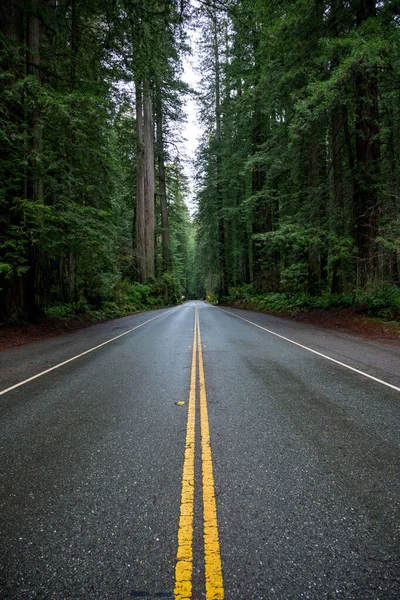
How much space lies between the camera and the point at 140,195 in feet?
87.7

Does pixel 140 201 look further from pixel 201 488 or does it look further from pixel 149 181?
pixel 201 488

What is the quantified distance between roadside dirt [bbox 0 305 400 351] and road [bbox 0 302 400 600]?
5.02 meters

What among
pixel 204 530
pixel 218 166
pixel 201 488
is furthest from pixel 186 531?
pixel 218 166

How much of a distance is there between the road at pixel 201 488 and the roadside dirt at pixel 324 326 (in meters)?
5.02

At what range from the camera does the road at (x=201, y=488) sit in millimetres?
1628

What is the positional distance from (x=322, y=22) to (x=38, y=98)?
34.2 ft

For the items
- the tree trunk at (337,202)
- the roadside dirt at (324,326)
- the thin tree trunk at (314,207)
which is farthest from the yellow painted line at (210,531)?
the thin tree trunk at (314,207)

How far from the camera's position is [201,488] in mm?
2381

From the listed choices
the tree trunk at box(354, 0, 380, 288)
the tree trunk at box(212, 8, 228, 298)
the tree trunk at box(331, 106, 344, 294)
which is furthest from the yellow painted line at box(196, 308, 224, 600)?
the tree trunk at box(212, 8, 228, 298)

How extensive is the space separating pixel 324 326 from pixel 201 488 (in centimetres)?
1083

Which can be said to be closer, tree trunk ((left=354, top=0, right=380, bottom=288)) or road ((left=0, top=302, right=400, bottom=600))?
road ((left=0, top=302, right=400, bottom=600))

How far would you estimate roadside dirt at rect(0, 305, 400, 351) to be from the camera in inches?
366

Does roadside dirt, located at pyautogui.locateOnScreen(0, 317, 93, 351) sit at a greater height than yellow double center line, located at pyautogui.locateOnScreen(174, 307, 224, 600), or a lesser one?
greater

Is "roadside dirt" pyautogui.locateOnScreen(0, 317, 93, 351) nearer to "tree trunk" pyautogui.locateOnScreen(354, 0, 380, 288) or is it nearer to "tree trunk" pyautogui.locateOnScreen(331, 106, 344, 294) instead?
"tree trunk" pyautogui.locateOnScreen(331, 106, 344, 294)
